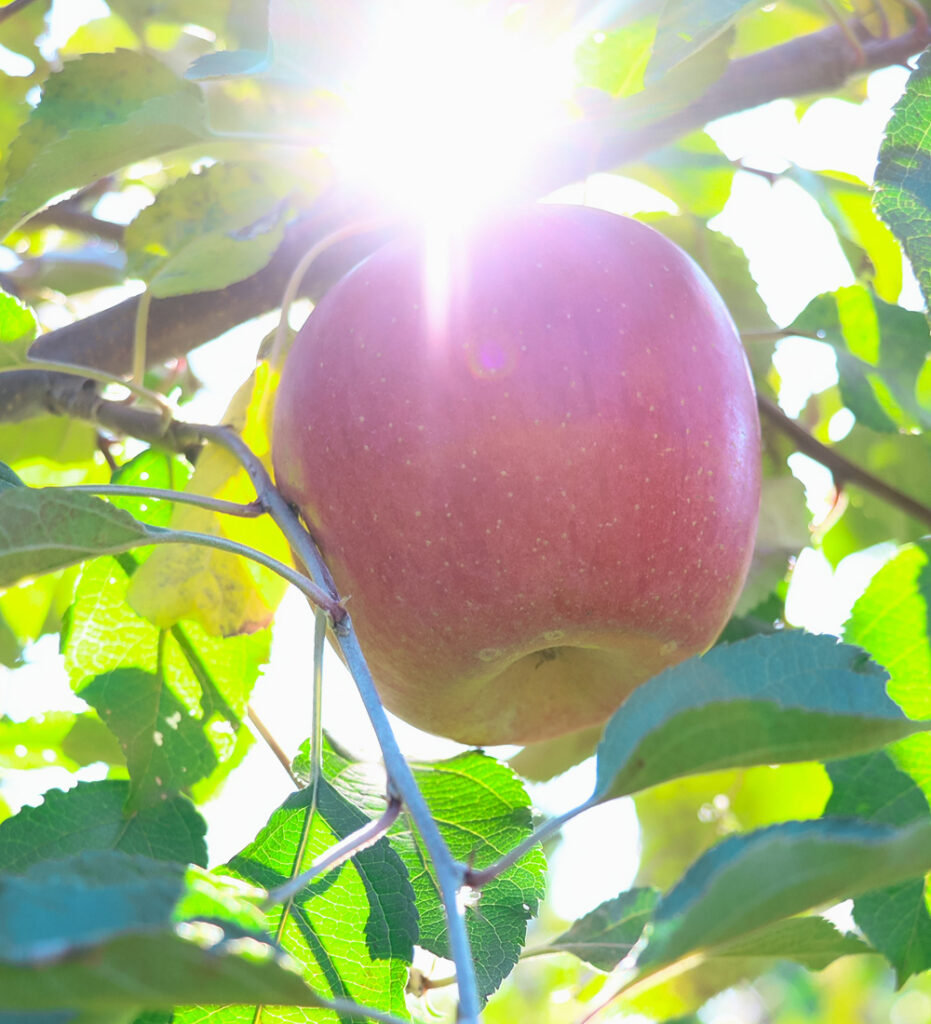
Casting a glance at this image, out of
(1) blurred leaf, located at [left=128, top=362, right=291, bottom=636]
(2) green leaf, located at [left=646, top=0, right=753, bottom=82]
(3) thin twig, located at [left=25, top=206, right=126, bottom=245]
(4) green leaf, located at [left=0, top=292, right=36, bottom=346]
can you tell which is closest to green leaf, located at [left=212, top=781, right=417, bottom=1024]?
(1) blurred leaf, located at [left=128, top=362, right=291, bottom=636]

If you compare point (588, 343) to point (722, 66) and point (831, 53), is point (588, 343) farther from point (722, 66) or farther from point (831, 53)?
point (831, 53)

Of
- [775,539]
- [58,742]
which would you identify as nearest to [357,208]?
[775,539]

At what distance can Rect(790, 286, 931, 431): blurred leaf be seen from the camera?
3.11 ft

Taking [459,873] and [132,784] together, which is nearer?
[459,873]

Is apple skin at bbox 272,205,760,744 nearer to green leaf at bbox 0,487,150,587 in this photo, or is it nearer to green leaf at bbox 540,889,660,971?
green leaf at bbox 0,487,150,587

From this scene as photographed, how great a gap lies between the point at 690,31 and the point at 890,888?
554 mm

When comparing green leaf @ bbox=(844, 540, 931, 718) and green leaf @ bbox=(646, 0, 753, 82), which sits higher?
green leaf @ bbox=(646, 0, 753, 82)

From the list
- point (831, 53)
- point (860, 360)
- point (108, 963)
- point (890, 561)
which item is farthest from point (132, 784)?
point (831, 53)

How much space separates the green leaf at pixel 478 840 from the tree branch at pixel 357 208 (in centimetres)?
41

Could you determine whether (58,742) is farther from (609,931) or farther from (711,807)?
(711,807)

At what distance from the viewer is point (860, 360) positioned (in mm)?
970

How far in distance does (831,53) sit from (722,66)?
A: 27 centimetres

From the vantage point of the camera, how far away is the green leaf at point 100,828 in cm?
74

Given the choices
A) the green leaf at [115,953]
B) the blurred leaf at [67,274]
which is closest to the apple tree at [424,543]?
the green leaf at [115,953]
